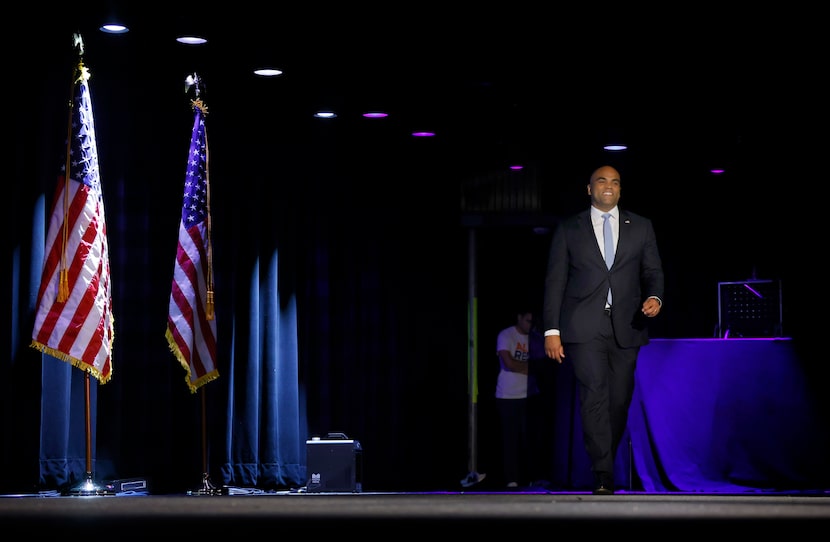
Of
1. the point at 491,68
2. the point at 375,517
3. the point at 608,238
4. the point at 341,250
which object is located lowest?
the point at 375,517

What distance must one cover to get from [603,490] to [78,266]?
315 cm

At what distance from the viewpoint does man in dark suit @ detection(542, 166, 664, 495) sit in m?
6.34

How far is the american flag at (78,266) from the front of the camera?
7094mm

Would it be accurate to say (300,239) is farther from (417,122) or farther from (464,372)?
(464,372)

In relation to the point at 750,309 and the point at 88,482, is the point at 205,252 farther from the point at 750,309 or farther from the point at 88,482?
the point at 750,309

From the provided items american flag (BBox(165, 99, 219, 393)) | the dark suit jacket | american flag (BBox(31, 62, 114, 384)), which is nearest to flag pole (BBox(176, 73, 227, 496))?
american flag (BBox(165, 99, 219, 393))

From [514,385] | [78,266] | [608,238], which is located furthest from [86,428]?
[514,385]

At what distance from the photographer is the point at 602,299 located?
252 inches

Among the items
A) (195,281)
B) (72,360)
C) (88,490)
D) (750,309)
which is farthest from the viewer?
(750,309)

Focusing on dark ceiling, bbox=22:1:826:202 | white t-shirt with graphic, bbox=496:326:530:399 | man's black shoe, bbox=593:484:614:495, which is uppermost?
dark ceiling, bbox=22:1:826:202

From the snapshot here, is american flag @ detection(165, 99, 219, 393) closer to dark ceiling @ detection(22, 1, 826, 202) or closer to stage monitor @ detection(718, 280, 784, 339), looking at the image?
dark ceiling @ detection(22, 1, 826, 202)

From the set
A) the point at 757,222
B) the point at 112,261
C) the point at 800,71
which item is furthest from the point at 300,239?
the point at 757,222

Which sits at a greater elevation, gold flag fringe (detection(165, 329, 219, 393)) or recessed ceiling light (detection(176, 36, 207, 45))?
recessed ceiling light (detection(176, 36, 207, 45))

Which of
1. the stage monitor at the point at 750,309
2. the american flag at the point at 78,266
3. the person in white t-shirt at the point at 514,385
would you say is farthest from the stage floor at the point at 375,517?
the person in white t-shirt at the point at 514,385
